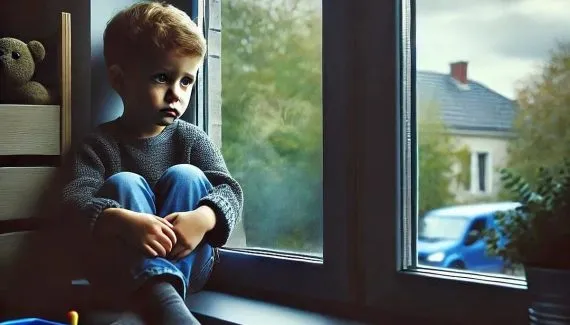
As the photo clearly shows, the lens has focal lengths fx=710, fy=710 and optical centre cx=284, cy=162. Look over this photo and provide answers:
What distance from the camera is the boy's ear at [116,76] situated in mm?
1102

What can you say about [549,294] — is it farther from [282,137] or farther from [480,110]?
[282,137]

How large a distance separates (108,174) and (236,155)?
0.27m

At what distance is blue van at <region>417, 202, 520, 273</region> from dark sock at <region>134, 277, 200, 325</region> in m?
0.34

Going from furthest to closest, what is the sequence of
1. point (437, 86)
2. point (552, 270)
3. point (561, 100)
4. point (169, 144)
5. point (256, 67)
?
1. point (256, 67)
2. point (169, 144)
3. point (437, 86)
4. point (561, 100)
5. point (552, 270)

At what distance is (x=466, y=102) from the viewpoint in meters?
0.96

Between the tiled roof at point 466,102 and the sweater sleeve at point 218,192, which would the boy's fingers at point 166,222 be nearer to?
the sweater sleeve at point 218,192

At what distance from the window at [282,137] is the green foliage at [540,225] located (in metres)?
0.31

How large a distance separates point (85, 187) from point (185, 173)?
15 centimetres

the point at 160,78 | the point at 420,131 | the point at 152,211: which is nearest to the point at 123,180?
the point at 152,211

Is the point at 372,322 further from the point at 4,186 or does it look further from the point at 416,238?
the point at 4,186

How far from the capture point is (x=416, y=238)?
3.32ft

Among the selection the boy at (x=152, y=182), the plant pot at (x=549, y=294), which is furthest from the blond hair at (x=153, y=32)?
the plant pot at (x=549, y=294)

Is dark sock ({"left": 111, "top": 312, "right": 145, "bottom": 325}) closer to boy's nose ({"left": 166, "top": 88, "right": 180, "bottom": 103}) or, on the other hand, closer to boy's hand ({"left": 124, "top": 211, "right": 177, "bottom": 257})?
boy's hand ({"left": 124, "top": 211, "right": 177, "bottom": 257})

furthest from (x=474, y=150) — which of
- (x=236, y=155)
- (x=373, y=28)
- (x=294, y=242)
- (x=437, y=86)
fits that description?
(x=236, y=155)
